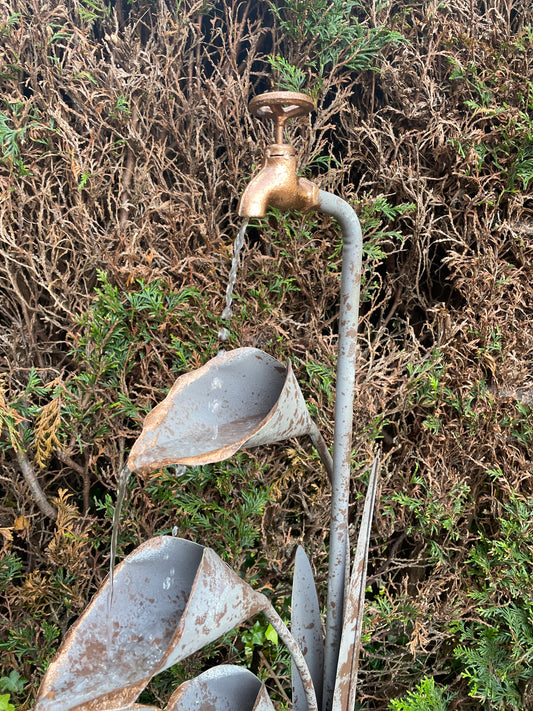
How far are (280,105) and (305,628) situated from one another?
711 millimetres

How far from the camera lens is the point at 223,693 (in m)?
0.63

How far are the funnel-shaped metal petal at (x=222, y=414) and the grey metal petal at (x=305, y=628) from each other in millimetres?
252

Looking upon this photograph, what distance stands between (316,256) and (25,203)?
672mm

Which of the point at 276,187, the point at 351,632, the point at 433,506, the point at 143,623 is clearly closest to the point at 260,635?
the point at 433,506

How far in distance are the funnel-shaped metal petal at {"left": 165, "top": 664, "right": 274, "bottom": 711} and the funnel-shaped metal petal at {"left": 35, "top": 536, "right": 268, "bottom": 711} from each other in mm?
106

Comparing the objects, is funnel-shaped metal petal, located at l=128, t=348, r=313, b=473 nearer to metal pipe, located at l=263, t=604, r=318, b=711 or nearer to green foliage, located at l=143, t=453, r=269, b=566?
metal pipe, located at l=263, t=604, r=318, b=711

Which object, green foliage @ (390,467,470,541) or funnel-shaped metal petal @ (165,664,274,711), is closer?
funnel-shaped metal petal @ (165,664,274,711)

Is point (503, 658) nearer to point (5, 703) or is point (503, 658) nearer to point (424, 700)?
point (424, 700)

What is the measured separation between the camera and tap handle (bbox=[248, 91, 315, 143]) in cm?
54

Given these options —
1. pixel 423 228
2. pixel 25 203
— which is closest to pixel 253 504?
pixel 423 228

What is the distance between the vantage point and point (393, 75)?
1.14 metres

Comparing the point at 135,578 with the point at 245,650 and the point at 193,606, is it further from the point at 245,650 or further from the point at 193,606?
the point at 245,650

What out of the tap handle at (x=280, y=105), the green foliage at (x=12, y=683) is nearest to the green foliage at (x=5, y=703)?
the green foliage at (x=12, y=683)

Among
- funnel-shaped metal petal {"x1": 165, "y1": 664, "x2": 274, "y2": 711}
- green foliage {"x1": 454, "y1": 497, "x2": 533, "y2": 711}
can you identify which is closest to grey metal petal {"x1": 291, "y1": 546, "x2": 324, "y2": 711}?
funnel-shaped metal petal {"x1": 165, "y1": 664, "x2": 274, "y2": 711}
